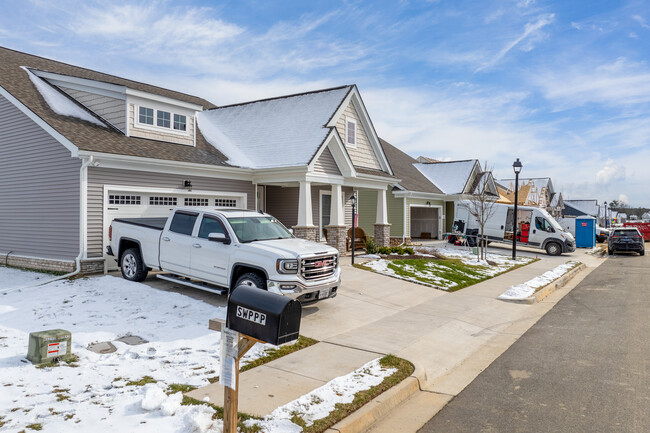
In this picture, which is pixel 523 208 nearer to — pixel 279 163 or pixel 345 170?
pixel 345 170

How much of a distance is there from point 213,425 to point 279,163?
42.2 ft

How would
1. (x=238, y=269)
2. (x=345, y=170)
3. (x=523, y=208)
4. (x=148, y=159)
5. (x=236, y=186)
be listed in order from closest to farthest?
(x=238, y=269) < (x=148, y=159) < (x=236, y=186) < (x=345, y=170) < (x=523, y=208)

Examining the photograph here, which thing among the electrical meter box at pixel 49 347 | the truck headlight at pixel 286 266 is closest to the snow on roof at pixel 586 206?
the truck headlight at pixel 286 266

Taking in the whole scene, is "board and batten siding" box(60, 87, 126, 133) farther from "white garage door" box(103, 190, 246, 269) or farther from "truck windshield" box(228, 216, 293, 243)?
"truck windshield" box(228, 216, 293, 243)

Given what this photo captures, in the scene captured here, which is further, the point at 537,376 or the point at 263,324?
the point at 537,376

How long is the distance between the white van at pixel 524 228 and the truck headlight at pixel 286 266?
18678 millimetres

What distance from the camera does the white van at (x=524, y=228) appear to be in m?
25.5

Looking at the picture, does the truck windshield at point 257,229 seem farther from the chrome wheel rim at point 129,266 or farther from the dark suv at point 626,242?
the dark suv at point 626,242

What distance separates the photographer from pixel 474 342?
27.0ft

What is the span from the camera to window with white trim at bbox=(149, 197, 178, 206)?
549 inches

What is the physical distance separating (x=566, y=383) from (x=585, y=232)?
29.4 m

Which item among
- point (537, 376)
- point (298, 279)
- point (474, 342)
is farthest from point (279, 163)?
point (537, 376)

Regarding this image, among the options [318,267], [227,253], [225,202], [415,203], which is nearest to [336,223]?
[225,202]

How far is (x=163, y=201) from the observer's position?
46.7ft
